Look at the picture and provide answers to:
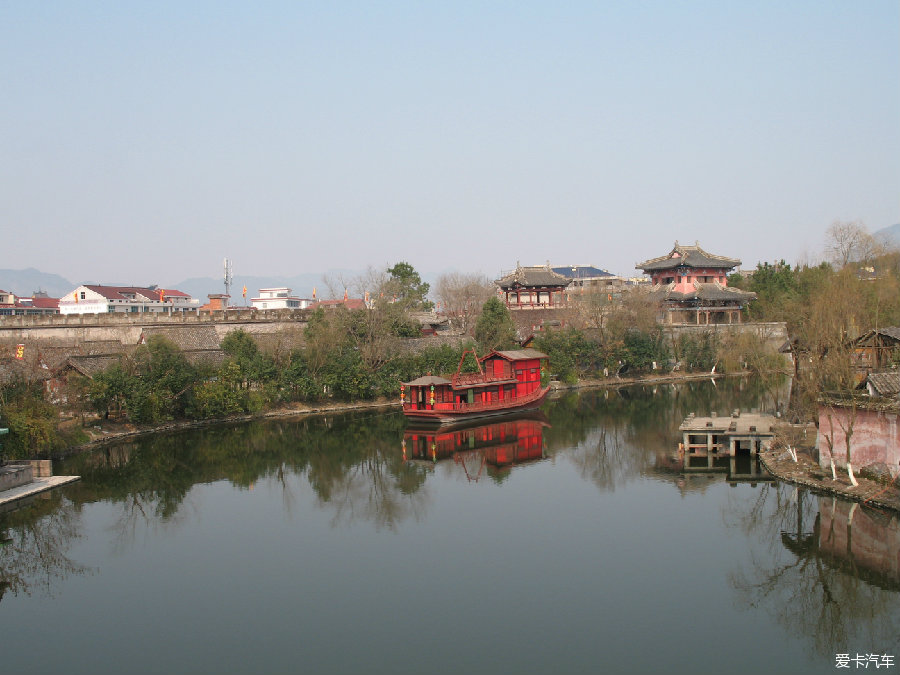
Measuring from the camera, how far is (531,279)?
55.4 m

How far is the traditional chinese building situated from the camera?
51781 millimetres

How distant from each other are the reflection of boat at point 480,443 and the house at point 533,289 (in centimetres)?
2369

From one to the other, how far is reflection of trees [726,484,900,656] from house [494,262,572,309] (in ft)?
125

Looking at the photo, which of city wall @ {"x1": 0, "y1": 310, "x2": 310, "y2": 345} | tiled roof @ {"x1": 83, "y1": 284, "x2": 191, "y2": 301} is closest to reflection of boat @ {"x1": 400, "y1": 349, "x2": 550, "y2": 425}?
city wall @ {"x1": 0, "y1": 310, "x2": 310, "y2": 345}

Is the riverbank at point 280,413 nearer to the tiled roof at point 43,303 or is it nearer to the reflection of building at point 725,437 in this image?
the reflection of building at point 725,437

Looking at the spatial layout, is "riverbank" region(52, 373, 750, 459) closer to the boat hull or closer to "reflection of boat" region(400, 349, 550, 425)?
"reflection of boat" region(400, 349, 550, 425)

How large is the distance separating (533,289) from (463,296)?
22.0ft

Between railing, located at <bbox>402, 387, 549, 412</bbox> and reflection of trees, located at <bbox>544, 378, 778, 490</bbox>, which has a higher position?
railing, located at <bbox>402, 387, 549, 412</bbox>

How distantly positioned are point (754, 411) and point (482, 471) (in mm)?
12781

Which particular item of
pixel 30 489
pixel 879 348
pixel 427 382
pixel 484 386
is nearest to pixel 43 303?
pixel 427 382

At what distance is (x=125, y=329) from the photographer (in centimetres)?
4028

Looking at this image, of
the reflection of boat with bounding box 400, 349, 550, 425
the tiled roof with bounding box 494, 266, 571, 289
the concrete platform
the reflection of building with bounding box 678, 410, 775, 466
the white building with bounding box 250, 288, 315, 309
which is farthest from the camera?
the white building with bounding box 250, 288, 315, 309

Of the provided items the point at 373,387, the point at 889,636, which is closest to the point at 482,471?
the point at 889,636

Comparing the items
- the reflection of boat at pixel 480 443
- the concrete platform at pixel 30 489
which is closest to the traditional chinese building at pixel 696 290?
the reflection of boat at pixel 480 443
